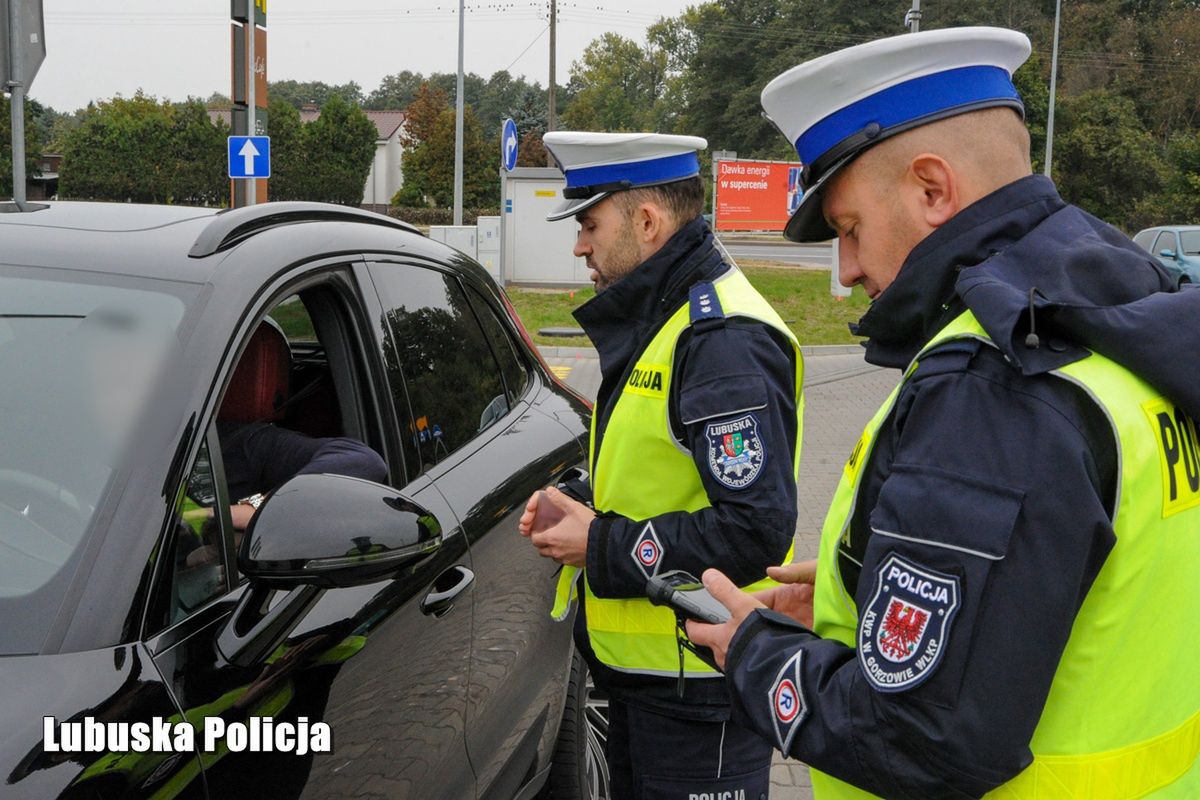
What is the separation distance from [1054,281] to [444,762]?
1521 mm

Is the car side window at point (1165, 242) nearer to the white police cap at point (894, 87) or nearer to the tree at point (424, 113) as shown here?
the white police cap at point (894, 87)

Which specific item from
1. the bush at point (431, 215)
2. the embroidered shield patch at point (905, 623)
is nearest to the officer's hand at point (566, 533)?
the embroidered shield patch at point (905, 623)

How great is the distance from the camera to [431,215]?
5119cm

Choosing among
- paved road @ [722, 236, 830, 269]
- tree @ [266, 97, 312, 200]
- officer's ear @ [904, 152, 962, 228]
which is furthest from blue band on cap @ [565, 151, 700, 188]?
tree @ [266, 97, 312, 200]

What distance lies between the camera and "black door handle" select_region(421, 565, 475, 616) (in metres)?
2.41

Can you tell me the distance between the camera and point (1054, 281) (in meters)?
1.39

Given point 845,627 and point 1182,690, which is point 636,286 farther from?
point 1182,690

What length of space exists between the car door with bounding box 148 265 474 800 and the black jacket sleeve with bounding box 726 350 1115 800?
0.91 meters

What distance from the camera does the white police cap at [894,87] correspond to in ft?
4.98

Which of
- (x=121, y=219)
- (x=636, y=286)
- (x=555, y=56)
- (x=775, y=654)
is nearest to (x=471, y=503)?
(x=636, y=286)

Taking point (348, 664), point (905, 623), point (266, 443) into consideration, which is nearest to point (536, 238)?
point (266, 443)

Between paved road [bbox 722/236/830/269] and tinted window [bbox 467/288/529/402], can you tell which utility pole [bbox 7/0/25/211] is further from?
paved road [bbox 722/236/830/269]

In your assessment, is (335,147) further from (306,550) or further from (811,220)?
(811,220)

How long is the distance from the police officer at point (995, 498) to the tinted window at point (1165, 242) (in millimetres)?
23785
